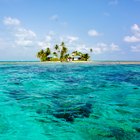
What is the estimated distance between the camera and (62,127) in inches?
321

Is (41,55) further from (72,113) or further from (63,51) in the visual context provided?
(72,113)

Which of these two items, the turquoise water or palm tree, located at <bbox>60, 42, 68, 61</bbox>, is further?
palm tree, located at <bbox>60, 42, 68, 61</bbox>

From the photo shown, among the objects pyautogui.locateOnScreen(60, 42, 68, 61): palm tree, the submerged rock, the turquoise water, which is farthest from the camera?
pyautogui.locateOnScreen(60, 42, 68, 61): palm tree

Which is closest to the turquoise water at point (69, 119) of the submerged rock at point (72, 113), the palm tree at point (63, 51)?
the submerged rock at point (72, 113)

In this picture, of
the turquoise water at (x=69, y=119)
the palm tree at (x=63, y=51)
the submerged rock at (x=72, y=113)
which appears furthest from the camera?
the palm tree at (x=63, y=51)

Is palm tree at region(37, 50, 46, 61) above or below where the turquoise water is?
above

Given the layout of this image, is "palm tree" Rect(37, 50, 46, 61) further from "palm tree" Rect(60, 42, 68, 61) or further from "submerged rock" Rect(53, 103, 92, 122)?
"submerged rock" Rect(53, 103, 92, 122)

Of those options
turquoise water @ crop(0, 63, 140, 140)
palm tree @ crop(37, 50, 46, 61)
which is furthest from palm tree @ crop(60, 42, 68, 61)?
turquoise water @ crop(0, 63, 140, 140)

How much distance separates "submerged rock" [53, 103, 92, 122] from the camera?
9.33m

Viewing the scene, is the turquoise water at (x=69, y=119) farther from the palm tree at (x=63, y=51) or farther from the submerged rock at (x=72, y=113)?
the palm tree at (x=63, y=51)

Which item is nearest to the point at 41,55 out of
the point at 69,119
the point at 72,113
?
the point at 72,113

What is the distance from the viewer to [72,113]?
9.85m

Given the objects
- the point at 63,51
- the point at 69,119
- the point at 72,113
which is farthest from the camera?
the point at 63,51

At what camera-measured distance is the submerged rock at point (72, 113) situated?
933 centimetres
